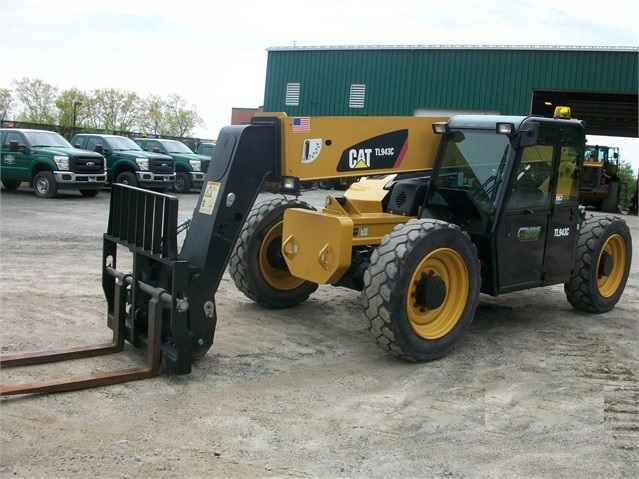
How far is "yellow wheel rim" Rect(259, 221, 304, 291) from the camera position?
22.2 ft

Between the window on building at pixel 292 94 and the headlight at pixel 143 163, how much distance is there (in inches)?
405

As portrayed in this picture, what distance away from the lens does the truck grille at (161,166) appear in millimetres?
20391

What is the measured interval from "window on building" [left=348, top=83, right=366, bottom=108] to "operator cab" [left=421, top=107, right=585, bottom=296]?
2129 cm

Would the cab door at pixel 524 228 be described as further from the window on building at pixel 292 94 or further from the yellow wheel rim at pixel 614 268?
the window on building at pixel 292 94

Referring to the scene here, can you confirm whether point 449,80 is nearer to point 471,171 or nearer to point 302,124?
point 471,171

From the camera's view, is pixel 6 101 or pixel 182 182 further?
pixel 6 101

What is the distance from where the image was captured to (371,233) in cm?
614

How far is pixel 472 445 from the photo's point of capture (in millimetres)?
4078

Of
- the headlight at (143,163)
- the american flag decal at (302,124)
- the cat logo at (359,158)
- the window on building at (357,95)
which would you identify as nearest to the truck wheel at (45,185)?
the headlight at (143,163)

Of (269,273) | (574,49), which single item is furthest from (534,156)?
(574,49)

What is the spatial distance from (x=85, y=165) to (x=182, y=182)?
4580 millimetres

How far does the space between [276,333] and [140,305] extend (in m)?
1.43

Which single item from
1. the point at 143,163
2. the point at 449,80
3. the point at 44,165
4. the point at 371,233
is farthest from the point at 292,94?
the point at 371,233

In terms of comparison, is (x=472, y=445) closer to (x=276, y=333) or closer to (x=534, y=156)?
(x=276, y=333)
